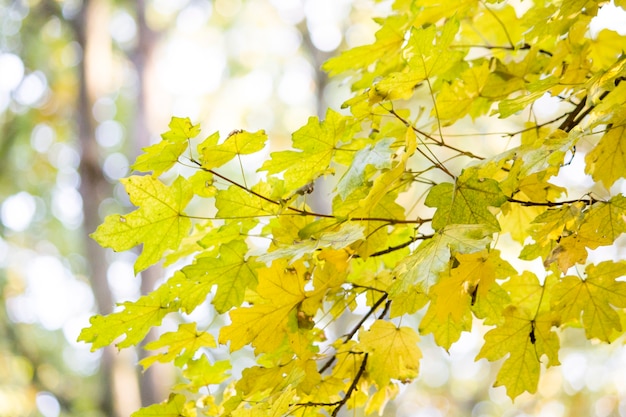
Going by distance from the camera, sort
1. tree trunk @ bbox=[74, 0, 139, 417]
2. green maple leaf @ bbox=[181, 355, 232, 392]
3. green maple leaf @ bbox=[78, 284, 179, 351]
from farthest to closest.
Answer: tree trunk @ bbox=[74, 0, 139, 417] < green maple leaf @ bbox=[181, 355, 232, 392] < green maple leaf @ bbox=[78, 284, 179, 351]

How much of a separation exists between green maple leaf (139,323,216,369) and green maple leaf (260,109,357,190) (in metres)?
0.34

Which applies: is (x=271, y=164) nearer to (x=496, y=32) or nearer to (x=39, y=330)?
(x=496, y=32)

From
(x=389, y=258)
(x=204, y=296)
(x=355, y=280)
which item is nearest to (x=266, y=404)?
(x=204, y=296)

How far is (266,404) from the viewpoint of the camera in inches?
30.7

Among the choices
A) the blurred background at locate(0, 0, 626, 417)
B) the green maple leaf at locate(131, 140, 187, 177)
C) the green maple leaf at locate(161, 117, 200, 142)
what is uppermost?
the green maple leaf at locate(161, 117, 200, 142)

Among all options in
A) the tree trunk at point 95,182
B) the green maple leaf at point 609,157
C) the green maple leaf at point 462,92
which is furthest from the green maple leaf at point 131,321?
the tree trunk at point 95,182

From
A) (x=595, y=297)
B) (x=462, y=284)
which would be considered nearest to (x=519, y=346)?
(x=595, y=297)

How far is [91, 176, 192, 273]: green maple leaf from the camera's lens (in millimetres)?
903

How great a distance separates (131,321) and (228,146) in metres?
0.34

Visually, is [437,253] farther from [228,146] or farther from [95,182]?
[95,182]

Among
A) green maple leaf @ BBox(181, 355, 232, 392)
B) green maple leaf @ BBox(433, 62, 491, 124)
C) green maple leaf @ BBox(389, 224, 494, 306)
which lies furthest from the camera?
green maple leaf @ BBox(181, 355, 232, 392)

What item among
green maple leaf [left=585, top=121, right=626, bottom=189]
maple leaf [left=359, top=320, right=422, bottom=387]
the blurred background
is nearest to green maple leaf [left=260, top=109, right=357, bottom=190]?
maple leaf [left=359, top=320, right=422, bottom=387]

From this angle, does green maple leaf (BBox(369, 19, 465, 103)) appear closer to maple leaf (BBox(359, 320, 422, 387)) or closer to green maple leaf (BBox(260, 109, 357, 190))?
green maple leaf (BBox(260, 109, 357, 190))

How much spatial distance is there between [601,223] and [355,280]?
0.42 meters
